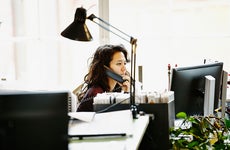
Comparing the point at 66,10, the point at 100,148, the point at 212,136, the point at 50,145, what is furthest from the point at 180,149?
the point at 66,10

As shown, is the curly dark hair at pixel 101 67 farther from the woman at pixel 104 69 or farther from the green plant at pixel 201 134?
the green plant at pixel 201 134

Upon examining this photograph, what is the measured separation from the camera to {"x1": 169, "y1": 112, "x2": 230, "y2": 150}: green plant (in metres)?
1.92

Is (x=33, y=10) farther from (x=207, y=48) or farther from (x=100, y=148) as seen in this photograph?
(x=100, y=148)

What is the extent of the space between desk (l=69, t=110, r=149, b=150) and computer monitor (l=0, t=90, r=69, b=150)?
0.76 ft

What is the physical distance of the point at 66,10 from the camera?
12.2 ft

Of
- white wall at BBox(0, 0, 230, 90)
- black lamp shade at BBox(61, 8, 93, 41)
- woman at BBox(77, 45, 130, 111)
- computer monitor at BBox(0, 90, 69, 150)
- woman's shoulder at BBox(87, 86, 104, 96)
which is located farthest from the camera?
→ white wall at BBox(0, 0, 230, 90)

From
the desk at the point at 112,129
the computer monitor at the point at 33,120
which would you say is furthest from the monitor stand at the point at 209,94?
the computer monitor at the point at 33,120

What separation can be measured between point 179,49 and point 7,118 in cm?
295

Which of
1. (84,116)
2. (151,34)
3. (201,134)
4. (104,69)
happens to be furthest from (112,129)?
(151,34)

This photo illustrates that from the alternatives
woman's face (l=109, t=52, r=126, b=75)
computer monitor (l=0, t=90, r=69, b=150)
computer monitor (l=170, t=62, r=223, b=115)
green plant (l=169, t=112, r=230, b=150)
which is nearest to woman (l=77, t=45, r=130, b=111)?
woman's face (l=109, t=52, r=126, b=75)

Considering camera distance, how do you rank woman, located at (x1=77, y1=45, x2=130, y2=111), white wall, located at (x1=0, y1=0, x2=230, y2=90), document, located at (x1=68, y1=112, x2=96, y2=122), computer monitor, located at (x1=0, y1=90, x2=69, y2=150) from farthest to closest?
white wall, located at (x1=0, y1=0, x2=230, y2=90) < woman, located at (x1=77, y1=45, x2=130, y2=111) < document, located at (x1=68, y1=112, x2=96, y2=122) < computer monitor, located at (x1=0, y1=90, x2=69, y2=150)

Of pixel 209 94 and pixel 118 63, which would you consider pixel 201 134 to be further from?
pixel 118 63

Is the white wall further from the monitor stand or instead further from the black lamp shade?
the monitor stand

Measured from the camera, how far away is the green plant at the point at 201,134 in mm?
1918
